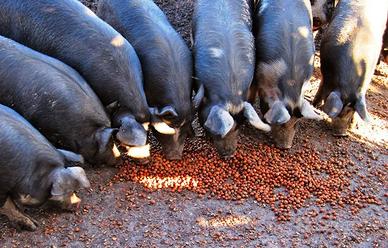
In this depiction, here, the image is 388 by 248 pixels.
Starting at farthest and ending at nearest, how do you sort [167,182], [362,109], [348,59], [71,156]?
[348,59]
[362,109]
[167,182]
[71,156]

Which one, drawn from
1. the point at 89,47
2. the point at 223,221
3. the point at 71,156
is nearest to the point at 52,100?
the point at 71,156

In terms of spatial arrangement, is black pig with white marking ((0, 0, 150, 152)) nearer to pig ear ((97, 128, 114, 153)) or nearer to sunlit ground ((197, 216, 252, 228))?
pig ear ((97, 128, 114, 153))

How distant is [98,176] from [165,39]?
1.27 m

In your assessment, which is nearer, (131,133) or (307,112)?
(131,133)

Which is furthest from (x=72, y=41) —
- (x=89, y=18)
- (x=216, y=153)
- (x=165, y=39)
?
(x=216, y=153)

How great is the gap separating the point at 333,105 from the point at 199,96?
1163 millimetres

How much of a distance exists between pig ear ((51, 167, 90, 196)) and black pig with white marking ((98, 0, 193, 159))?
2.86 ft

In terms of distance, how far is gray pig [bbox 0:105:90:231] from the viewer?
422 centimetres

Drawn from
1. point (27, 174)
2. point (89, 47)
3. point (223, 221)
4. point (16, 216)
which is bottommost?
point (223, 221)

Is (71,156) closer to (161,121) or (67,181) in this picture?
(67,181)

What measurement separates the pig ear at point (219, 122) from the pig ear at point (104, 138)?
0.78 metres

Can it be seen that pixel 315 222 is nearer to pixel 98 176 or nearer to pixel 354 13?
pixel 98 176

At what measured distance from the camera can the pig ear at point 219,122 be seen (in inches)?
191

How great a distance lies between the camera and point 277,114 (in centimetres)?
511
